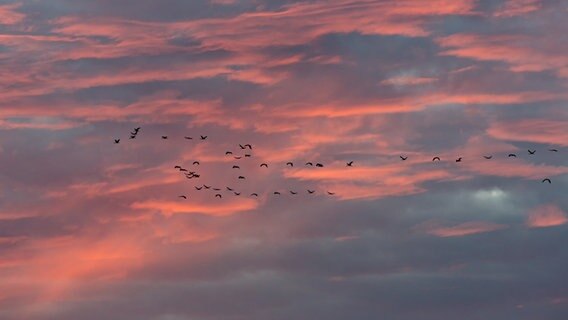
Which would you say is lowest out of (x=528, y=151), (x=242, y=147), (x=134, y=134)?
(x=528, y=151)

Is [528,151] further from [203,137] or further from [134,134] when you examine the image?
[134,134]

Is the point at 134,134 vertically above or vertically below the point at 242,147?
above

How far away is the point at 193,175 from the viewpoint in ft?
646

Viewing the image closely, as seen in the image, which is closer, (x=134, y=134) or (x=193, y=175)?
(x=134, y=134)

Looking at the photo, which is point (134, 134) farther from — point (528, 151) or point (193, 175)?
point (528, 151)

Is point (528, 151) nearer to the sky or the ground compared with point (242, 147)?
nearer to the ground

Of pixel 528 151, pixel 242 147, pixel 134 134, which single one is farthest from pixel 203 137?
pixel 528 151

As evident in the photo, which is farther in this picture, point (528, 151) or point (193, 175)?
point (193, 175)

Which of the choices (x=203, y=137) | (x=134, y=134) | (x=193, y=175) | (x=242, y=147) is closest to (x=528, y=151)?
(x=242, y=147)

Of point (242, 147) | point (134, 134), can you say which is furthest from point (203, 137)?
point (134, 134)

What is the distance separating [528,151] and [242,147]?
152163 mm

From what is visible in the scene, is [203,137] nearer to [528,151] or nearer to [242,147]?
[242,147]

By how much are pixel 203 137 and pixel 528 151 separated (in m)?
173

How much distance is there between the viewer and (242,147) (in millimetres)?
170375
